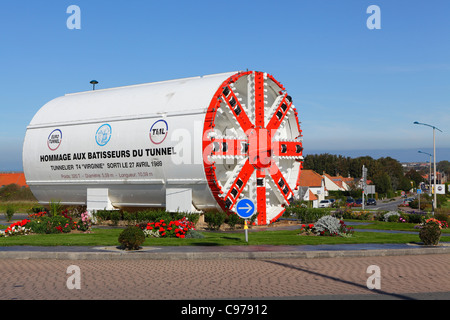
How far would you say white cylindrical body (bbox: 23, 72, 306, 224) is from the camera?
28.1 m

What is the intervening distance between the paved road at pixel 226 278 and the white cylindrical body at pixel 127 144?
37.8 ft

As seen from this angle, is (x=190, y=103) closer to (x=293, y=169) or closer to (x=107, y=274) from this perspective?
(x=293, y=169)

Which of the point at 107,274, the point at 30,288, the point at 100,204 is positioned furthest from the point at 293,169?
the point at 30,288

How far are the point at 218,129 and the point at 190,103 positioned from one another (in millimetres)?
1842

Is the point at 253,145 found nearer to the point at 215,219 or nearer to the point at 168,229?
the point at 215,219

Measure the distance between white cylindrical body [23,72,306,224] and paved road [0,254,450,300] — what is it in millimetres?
11513

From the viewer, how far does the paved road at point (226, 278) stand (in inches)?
453

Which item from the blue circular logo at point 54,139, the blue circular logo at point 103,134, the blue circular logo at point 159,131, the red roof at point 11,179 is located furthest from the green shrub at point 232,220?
the red roof at point 11,179

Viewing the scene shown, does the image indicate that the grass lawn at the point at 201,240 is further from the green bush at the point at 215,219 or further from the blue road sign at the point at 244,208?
the green bush at the point at 215,219

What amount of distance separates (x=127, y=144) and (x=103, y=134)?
192 cm

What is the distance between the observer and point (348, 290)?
39.1 feet

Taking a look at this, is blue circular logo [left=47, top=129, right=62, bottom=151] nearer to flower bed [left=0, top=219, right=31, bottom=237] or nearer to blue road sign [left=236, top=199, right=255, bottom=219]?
flower bed [left=0, top=219, right=31, bottom=237]

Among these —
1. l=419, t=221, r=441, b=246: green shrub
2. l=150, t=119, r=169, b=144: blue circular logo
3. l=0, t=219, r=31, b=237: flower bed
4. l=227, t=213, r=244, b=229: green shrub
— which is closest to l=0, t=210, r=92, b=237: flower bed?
l=0, t=219, r=31, b=237: flower bed

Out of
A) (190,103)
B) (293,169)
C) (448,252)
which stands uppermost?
(190,103)
